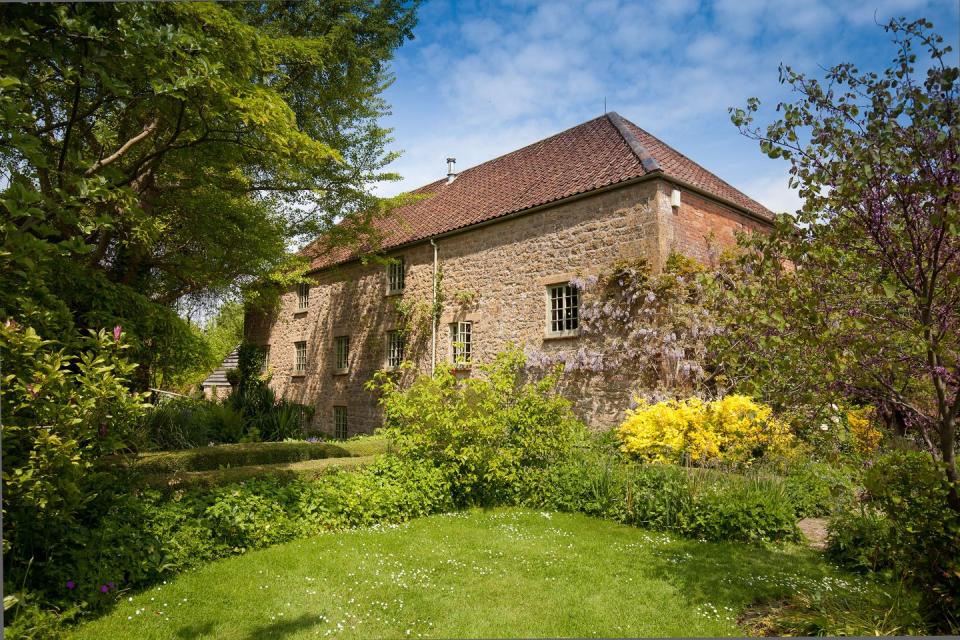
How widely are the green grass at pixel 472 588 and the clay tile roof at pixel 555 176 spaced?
7.44 meters

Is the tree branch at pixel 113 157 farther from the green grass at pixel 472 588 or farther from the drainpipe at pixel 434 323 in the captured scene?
the drainpipe at pixel 434 323

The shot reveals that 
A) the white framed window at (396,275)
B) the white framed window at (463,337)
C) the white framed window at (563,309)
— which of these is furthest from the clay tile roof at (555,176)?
the white framed window at (463,337)

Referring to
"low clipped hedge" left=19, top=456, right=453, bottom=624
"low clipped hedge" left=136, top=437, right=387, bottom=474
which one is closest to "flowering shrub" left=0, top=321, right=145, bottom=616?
"low clipped hedge" left=19, top=456, right=453, bottom=624

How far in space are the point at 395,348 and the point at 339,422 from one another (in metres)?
3.60

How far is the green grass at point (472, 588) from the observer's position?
4102 millimetres

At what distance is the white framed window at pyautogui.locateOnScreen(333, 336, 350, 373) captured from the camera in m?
18.2

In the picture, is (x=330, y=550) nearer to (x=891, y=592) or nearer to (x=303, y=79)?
(x=891, y=592)

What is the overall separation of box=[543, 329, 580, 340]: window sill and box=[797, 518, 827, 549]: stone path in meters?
5.52

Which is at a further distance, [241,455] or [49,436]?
[241,455]

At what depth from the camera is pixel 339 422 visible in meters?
18.2

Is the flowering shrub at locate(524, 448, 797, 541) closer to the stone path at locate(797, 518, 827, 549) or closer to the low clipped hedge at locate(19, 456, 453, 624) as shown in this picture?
the stone path at locate(797, 518, 827, 549)

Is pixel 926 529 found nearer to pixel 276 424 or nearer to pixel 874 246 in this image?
pixel 874 246

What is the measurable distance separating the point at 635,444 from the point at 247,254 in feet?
25.1

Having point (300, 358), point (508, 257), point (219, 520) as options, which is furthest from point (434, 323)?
point (219, 520)
